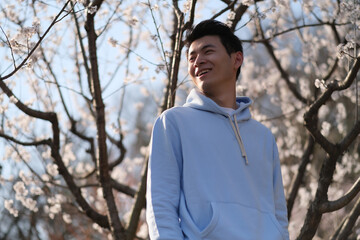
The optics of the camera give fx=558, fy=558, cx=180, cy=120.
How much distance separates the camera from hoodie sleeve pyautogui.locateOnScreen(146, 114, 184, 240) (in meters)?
1.83

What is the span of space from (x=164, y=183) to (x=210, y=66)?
1.73 ft

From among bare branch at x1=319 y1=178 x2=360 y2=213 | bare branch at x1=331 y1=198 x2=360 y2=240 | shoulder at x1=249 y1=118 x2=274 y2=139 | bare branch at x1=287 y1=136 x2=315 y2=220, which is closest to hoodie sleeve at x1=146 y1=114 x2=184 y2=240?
shoulder at x1=249 y1=118 x2=274 y2=139

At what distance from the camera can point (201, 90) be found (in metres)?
2.21

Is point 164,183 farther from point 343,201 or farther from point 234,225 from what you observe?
Answer: point 343,201

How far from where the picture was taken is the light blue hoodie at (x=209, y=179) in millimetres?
1860

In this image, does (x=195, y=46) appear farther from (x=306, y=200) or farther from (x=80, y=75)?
(x=306, y=200)

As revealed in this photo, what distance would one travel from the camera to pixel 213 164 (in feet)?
6.51

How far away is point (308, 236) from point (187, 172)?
139cm

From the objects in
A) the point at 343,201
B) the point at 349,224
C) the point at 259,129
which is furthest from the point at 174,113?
the point at 349,224

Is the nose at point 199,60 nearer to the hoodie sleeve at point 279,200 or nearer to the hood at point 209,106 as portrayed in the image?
the hood at point 209,106

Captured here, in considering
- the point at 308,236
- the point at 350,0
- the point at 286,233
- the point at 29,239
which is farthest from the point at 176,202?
the point at 29,239

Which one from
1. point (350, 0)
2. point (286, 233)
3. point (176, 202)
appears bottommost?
point (286, 233)

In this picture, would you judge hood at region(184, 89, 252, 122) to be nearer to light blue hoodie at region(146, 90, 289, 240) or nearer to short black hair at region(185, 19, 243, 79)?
light blue hoodie at region(146, 90, 289, 240)

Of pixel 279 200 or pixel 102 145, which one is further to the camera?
pixel 102 145
